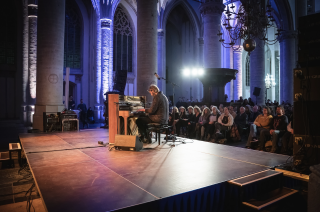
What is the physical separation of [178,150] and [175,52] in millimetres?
22586

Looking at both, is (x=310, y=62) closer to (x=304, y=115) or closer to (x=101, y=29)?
(x=304, y=115)

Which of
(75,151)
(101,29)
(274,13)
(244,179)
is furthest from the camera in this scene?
(274,13)

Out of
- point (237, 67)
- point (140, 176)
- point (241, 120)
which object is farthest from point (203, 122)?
point (237, 67)

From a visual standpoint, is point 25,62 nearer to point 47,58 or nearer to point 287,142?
point 47,58

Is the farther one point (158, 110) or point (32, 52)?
point (32, 52)

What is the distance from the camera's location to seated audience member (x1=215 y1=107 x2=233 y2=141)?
768cm

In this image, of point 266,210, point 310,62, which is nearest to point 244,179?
point 266,210

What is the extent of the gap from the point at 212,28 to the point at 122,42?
10.2 metres

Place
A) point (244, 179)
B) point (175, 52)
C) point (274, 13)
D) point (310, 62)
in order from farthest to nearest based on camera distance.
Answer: point (175, 52)
point (274, 13)
point (310, 62)
point (244, 179)

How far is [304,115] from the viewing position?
3.16 m

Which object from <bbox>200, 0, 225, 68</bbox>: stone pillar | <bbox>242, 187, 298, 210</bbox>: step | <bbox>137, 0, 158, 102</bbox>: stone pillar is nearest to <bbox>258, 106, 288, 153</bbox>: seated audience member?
<bbox>242, 187, 298, 210</bbox>: step

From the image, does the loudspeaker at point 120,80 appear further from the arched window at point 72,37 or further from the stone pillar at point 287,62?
the stone pillar at point 287,62

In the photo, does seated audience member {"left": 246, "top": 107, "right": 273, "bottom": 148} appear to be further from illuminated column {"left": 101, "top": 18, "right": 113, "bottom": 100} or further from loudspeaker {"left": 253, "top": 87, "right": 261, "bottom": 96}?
illuminated column {"left": 101, "top": 18, "right": 113, "bottom": 100}

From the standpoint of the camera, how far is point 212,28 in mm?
12836
